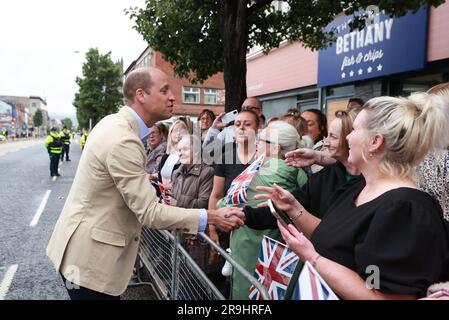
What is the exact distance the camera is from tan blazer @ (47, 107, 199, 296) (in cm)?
211

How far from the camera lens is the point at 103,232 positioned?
2168mm

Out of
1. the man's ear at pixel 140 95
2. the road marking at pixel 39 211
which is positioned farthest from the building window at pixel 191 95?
the man's ear at pixel 140 95

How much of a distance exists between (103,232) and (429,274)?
167cm

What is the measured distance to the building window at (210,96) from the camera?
127 ft

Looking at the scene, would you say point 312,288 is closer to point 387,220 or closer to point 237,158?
point 387,220

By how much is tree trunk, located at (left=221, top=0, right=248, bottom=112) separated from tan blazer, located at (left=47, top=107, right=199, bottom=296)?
14.7ft

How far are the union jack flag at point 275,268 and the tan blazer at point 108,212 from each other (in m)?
0.50

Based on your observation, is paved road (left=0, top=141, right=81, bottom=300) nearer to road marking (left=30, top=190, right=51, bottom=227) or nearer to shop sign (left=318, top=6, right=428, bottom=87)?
road marking (left=30, top=190, right=51, bottom=227)

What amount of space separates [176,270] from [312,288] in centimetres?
192

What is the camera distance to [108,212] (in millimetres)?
2191

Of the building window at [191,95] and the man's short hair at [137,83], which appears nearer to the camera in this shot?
the man's short hair at [137,83]

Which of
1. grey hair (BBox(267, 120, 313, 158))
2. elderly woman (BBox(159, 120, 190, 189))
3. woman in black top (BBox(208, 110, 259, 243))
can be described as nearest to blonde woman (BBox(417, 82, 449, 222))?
grey hair (BBox(267, 120, 313, 158))

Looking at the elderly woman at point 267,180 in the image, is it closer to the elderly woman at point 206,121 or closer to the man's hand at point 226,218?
the man's hand at point 226,218

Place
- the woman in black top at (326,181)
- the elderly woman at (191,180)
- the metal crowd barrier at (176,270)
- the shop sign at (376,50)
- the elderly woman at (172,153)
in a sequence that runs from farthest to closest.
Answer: the shop sign at (376,50) < the elderly woman at (172,153) < the elderly woman at (191,180) < the woman in black top at (326,181) < the metal crowd barrier at (176,270)
